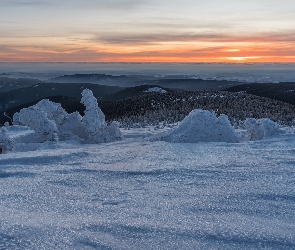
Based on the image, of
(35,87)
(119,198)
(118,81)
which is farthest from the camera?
(118,81)

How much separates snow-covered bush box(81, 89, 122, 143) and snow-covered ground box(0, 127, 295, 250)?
295 centimetres

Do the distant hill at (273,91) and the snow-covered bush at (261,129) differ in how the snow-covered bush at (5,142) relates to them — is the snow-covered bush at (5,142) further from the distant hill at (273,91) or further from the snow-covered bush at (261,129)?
the distant hill at (273,91)

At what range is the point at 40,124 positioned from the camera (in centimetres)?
862

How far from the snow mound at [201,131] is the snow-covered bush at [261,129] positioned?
103cm

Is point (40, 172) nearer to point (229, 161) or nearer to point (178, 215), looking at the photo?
point (178, 215)

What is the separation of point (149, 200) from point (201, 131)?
430 cm

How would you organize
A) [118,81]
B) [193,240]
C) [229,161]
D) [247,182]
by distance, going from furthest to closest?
[118,81] → [229,161] → [247,182] → [193,240]

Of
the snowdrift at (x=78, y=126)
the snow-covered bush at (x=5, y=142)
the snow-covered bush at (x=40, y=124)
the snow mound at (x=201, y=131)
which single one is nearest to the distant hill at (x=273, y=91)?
the snow mound at (x=201, y=131)

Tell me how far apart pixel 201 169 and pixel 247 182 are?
0.77m

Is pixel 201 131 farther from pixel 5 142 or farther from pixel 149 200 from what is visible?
pixel 5 142

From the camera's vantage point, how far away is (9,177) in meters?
4.29

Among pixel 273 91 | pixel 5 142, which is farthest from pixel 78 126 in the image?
pixel 273 91

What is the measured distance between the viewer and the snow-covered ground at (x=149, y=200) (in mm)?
2455

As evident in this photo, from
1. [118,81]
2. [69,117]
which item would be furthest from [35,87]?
[69,117]
